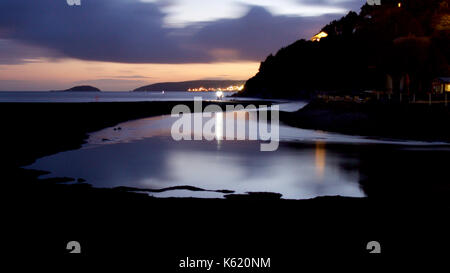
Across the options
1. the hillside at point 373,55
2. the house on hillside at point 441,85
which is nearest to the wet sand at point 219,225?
the house on hillside at point 441,85

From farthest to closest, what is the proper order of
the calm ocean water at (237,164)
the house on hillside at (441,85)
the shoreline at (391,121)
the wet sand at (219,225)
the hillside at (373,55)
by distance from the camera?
the hillside at (373,55)
the house on hillside at (441,85)
the shoreline at (391,121)
the calm ocean water at (237,164)
the wet sand at (219,225)

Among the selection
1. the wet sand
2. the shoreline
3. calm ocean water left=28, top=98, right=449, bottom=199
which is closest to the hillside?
the shoreline

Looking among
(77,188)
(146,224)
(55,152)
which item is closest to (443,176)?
(146,224)

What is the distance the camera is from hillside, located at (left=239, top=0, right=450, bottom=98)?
4409 centimetres

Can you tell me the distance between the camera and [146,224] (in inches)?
319

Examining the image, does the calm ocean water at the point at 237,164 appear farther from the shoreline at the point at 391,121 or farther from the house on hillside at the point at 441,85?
the house on hillside at the point at 441,85

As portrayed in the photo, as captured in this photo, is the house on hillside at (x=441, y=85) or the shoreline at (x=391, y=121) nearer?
the shoreline at (x=391, y=121)

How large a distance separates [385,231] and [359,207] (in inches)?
71.7

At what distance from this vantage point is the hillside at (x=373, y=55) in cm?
4409

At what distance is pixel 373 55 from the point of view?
48.2 m
